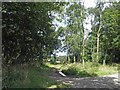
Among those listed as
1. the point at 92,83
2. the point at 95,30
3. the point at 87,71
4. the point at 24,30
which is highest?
the point at 95,30

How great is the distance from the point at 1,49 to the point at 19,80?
1834 mm

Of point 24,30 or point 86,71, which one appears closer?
point 24,30

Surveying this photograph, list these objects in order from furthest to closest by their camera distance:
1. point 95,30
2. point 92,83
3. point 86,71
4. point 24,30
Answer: point 95,30
point 86,71
point 92,83
point 24,30

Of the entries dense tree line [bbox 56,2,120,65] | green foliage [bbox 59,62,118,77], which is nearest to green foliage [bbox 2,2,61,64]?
green foliage [bbox 59,62,118,77]

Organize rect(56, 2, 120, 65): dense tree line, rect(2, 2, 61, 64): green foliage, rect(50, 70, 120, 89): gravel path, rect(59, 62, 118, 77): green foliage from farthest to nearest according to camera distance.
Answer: rect(56, 2, 120, 65): dense tree line
rect(59, 62, 118, 77): green foliage
rect(50, 70, 120, 89): gravel path
rect(2, 2, 61, 64): green foliage

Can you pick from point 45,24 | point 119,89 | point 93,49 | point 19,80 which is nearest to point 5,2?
point 45,24

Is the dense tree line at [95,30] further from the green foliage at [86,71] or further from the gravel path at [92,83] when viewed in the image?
the gravel path at [92,83]

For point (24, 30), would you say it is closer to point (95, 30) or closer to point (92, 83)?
point (92, 83)

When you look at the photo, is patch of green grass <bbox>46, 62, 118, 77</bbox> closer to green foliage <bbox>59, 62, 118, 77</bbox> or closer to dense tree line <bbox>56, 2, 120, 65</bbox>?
green foliage <bbox>59, 62, 118, 77</bbox>

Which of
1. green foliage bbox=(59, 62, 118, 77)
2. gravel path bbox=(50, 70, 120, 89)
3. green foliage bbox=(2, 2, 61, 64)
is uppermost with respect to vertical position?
green foliage bbox=(2, 2, 61, 64)

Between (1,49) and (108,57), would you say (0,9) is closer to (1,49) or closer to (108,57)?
(1,49)

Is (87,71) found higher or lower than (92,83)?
lower

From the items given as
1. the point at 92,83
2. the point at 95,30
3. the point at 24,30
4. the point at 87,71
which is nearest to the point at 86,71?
the point at 87,71

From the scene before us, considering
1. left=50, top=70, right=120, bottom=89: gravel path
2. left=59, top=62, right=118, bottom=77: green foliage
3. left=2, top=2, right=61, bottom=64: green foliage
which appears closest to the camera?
left=2, top=2, right=61, bottom=64: green foliage
